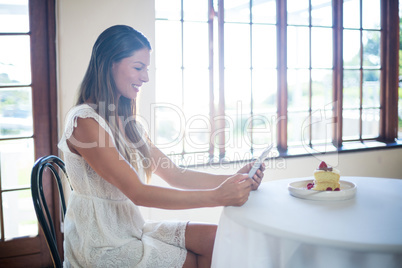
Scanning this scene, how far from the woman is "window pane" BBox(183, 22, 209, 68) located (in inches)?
59.0

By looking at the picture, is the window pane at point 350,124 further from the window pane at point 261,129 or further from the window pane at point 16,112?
the window pane at point 16,112

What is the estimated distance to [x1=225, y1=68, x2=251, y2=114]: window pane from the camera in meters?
3.16

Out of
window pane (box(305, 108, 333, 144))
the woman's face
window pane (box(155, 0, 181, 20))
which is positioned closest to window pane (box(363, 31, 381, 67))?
window pane (box(305, 108, 333, 144))

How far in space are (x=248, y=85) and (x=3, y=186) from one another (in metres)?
2.00

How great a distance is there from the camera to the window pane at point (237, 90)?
3.16 meters

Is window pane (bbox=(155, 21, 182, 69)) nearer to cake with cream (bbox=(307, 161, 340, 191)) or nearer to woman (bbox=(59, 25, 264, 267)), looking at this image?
woman (bbox=(59, 25, 264, 267))

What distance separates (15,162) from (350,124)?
2943 millimetres

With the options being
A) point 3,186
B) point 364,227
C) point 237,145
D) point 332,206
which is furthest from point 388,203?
point 3,186

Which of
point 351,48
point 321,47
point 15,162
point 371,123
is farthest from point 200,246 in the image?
point 371,123

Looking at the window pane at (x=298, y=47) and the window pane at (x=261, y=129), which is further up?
the window pane at (x=298, y=47)

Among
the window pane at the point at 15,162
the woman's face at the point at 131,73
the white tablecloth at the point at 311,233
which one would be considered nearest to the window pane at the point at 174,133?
the window pane at the point at 15,162

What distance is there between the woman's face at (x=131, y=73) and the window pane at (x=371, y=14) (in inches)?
111

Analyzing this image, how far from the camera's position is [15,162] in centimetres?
251

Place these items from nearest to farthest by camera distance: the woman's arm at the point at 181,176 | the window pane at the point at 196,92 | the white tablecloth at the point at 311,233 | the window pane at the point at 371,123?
the white tablecloth at the point at 311,233 → the woman's arm at the point at 181,176 → the window pane at the point at 196,92 → the window pane at the point at 371,123
